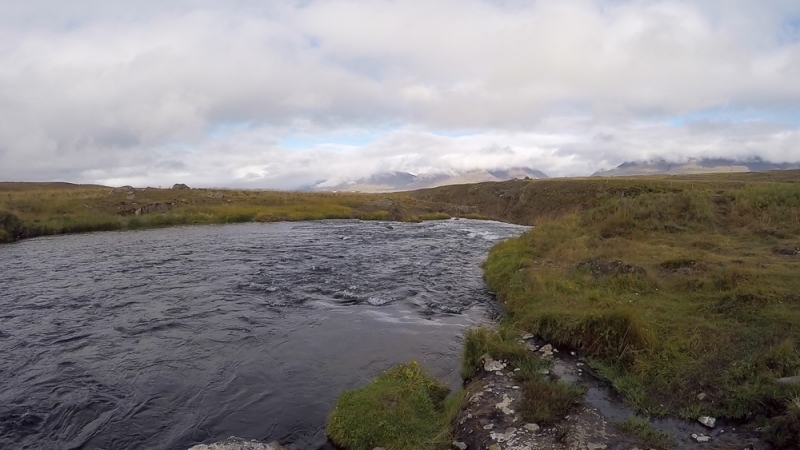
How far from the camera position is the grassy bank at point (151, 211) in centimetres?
3584

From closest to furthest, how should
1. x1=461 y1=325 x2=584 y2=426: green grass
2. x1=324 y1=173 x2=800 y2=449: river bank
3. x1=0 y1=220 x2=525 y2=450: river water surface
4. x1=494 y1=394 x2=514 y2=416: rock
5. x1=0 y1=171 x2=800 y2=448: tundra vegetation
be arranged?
1. x1=324 y1=173 x2=800 y2=449: river bank
2. x1=461 y1=325 x2=584 y2=426: green grass
3. x1=494 y1=394 x2=514 y2=416: rock
4. x1=0 y1=171 x2=800 y2=448: tundra vegetation
5. x1=0 y1=220 x2=525 y2=450: river water surface

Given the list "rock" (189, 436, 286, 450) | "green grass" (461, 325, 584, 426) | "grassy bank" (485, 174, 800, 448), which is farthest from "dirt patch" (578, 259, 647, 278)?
"rock" (189, 436, 286, 450)

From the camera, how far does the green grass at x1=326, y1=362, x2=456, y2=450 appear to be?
7.58 meters

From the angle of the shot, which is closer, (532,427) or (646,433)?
(646,433)

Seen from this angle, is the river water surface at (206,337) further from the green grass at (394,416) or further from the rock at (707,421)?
the rock at (707,421)

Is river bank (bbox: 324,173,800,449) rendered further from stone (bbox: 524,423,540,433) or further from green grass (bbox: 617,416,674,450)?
stone (bbox: 524,423,540,433)

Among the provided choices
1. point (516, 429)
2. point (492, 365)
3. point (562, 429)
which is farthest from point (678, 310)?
point (516, 429)

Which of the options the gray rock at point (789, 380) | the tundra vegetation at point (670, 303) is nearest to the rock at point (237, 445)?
the tundra vegetation at point (670, 303)

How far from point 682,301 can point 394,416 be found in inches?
319

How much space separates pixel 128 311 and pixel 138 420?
7.56 m

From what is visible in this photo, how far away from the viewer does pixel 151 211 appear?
141 feet

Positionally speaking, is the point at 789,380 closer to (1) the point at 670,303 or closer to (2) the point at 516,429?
(1) the point at 670,303

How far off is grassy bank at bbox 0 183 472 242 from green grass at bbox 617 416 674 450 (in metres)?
39.1

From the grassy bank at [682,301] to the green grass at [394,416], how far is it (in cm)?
346
